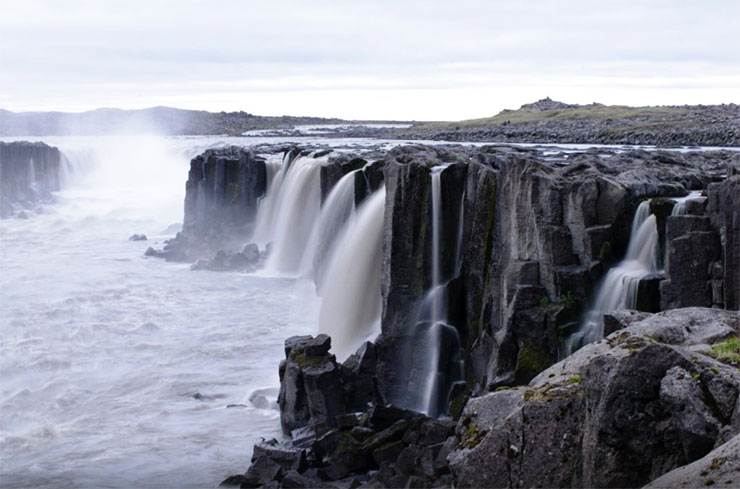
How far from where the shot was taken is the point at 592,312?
73.6 feet

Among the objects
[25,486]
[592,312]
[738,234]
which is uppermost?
[738,234]

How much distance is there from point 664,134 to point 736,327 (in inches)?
2376

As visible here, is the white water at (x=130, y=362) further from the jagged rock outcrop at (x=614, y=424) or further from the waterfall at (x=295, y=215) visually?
the jagged rock outcrop at (x=614, y=424)

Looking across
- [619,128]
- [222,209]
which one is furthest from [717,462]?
[619,128]

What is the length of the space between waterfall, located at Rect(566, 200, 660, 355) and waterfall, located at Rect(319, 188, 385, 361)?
31.8 ft

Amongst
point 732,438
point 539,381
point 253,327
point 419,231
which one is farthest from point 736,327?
point 253,327

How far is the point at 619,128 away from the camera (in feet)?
273

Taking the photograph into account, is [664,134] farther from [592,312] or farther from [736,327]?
[736,327]

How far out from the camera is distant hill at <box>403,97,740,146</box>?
69188mm

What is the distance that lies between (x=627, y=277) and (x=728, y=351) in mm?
→ 9307

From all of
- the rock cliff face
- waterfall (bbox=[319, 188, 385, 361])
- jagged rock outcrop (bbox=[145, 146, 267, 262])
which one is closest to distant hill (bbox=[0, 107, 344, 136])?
the rock cliff face

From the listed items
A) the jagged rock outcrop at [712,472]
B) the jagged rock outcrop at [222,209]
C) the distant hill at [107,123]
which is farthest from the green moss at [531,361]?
the distant hill at [107,123]

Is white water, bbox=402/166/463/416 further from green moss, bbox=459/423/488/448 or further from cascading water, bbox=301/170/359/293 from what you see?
green moss, bbox=459/423/488/448

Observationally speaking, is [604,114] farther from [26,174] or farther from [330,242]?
[330,242]
